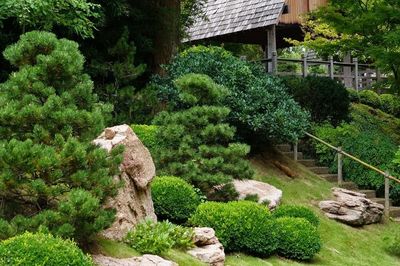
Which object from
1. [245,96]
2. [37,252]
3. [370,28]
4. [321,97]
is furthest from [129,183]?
[321,97]

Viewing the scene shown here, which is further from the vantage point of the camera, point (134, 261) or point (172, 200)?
point (172, 200)

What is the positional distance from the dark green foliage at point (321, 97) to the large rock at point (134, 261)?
11.2 m

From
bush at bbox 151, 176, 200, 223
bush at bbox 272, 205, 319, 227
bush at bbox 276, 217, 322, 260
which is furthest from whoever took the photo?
bush at bbox 272, 205, 319, 227

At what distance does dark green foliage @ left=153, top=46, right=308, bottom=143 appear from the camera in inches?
528

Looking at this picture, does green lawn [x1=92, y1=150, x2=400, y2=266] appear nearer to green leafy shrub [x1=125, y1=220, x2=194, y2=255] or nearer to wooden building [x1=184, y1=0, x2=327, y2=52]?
green leafy shrub [x1=125, y1=220, x2=194, y2=255]

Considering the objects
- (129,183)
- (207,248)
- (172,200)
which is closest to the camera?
(129,183)

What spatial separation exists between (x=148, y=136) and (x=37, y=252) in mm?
6151

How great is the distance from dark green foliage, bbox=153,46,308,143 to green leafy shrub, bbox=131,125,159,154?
114 centimetres

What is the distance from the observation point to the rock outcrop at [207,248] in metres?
8.09

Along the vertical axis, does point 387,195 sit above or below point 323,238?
above

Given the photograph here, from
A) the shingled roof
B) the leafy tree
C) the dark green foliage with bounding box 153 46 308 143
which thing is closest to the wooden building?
the shingled roof

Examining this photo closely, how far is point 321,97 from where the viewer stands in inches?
699

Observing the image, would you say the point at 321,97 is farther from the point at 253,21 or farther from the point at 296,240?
the point at 296,240

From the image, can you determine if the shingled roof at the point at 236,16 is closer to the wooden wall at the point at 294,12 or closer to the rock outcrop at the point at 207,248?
the wooden wall at the point at 294,12
